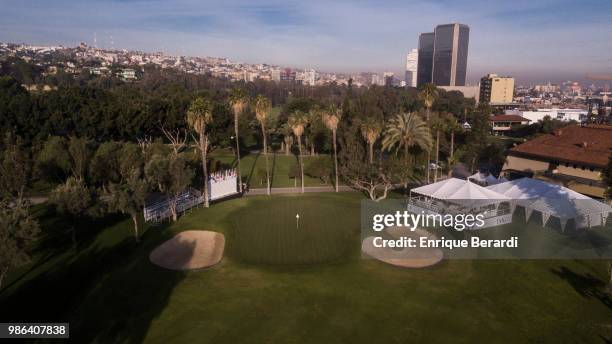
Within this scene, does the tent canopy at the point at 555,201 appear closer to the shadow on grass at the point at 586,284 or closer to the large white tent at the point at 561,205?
the large white tent at the point at 561,205

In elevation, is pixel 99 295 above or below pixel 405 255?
below

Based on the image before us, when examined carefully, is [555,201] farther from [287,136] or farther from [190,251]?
[287,136]

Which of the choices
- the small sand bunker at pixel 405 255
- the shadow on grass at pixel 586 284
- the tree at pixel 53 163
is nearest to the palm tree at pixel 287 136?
the tree at pixel 53 163

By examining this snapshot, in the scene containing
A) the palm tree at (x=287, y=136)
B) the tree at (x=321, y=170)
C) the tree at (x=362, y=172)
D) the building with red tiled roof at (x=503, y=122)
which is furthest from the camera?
the building with red tiled roof at (x=503, y=122)

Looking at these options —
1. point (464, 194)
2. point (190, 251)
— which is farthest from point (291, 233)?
point (464, 194)

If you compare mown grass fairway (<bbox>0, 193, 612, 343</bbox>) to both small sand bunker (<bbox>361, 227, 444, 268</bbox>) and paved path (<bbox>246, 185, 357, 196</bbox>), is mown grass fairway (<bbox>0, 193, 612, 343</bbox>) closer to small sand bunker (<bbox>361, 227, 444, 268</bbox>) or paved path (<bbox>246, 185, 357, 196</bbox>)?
small sand bunker (<bbox>361, 227, 444, 268</bbox>)

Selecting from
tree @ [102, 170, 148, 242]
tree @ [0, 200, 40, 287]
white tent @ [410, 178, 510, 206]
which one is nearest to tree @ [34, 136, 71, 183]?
tree @ [102, 170, 148, 242]
